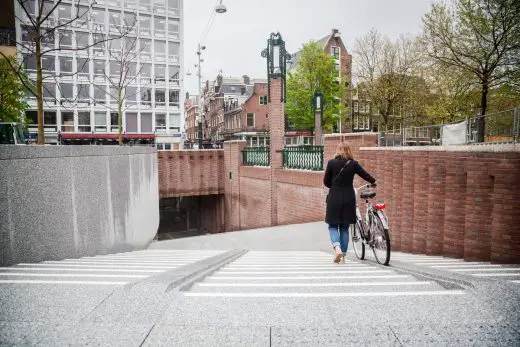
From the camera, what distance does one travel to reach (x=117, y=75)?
145ft

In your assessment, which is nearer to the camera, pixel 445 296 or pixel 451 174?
pixel 445 296

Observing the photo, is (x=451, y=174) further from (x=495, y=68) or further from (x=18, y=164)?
(x=495, y=68)

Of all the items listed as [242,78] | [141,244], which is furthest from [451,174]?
[242,78]

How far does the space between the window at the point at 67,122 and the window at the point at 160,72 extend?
37.4 feet

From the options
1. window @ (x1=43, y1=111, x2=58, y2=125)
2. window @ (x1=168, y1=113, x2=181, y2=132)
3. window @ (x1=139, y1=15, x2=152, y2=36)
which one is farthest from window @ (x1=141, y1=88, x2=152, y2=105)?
window @ (x1=43, y1=111, x2=58, y2=125)

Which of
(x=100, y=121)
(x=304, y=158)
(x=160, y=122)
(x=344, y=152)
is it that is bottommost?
(x=304, y=158)

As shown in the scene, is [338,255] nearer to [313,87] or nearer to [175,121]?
[313,87]

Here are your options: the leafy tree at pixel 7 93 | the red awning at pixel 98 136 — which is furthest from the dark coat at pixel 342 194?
the red awning at pixel 98 136

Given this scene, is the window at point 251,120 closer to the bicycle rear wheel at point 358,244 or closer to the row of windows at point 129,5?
the row of windows at point 129,5

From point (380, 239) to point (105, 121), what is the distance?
44.9 metres

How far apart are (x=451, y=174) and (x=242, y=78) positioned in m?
62.8

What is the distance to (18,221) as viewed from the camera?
510 cm

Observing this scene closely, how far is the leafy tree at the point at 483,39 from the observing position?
53.7 feet

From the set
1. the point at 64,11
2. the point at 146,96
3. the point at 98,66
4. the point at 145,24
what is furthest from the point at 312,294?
the point at 145,24
